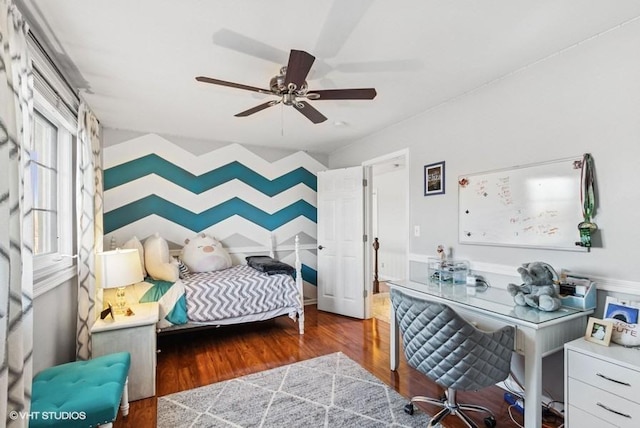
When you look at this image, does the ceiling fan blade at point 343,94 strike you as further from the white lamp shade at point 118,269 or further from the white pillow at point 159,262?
the white pillow at point 159,262

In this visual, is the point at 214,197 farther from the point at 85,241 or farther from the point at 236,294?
the point at 85,241

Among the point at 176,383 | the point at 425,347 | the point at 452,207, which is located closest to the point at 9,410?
the point at 176,383

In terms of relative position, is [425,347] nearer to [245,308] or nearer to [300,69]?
[300,69]

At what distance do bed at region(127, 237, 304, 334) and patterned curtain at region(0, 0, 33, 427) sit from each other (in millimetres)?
1565

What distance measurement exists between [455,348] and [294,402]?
A: 121cm

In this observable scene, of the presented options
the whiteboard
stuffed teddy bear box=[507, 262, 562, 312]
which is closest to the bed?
the whiteboard

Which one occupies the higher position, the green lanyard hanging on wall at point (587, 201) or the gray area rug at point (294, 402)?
the green lanyard hanging on wall at point (587, 201)

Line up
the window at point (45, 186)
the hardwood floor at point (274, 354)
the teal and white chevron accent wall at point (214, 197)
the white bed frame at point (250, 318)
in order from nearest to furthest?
the window at point (45, 186) < the hardwood floor at point (274, 354) < the white bed frame at point (250, 318) < the teal and white chevron accent wall at point (214, 197)

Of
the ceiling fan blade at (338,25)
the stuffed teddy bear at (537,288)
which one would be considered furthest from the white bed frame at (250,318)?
the ceiling fan blade at (338,25)

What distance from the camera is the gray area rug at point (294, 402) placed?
191cm

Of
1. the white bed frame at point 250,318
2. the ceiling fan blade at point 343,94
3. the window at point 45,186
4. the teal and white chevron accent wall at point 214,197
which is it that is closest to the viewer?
the ceiling fan blade at point 343,94

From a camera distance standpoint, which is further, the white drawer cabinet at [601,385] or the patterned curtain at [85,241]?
the patterned curtain at [85,241]

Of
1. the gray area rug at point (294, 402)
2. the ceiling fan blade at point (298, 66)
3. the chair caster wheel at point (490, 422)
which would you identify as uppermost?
the ceiling fan blade at point (298, 66)

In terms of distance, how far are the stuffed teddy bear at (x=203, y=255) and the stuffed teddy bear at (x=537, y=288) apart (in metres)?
3.10
